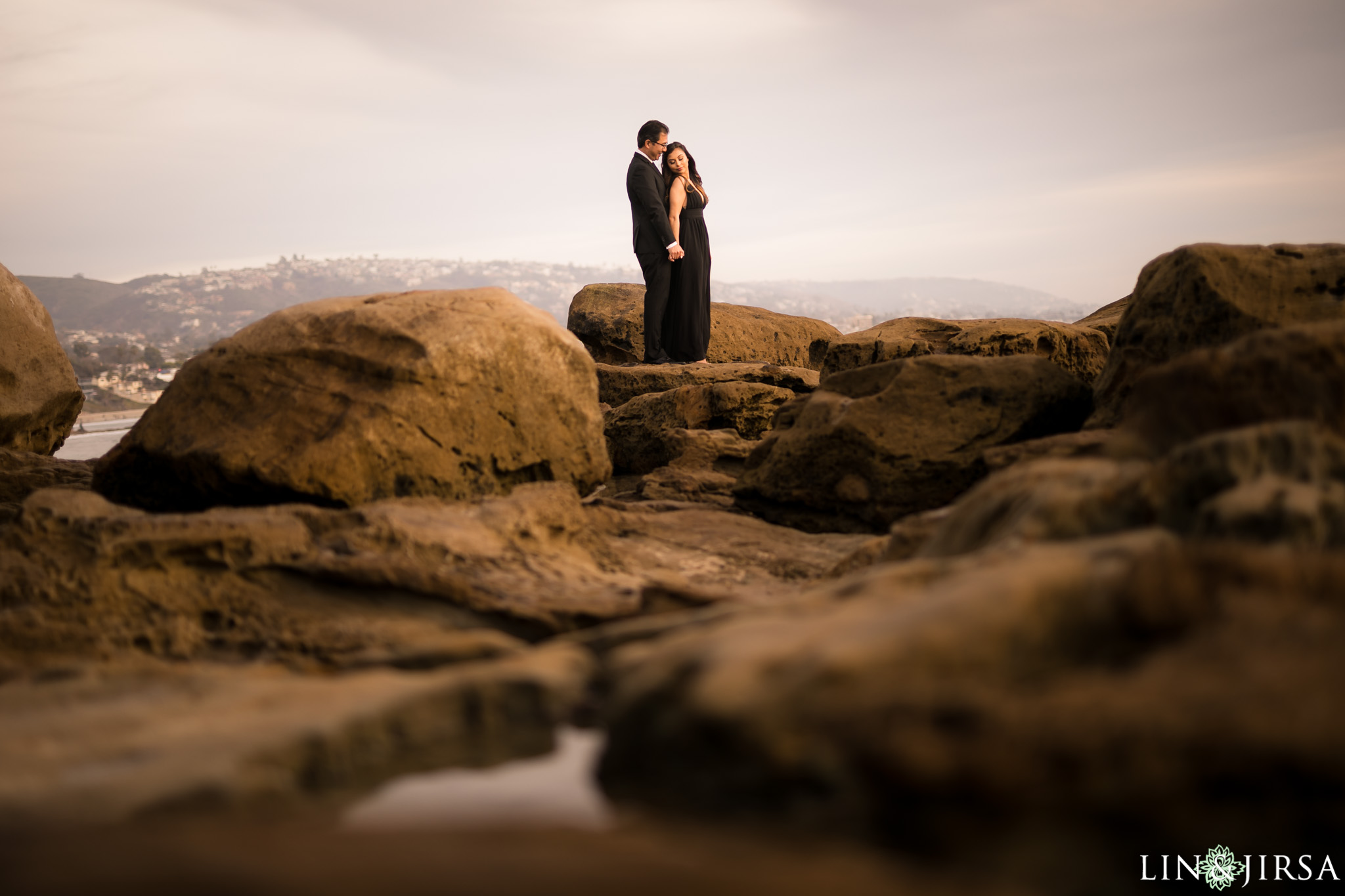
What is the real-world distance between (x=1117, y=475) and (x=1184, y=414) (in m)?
0.48

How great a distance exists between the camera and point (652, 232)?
980 cm

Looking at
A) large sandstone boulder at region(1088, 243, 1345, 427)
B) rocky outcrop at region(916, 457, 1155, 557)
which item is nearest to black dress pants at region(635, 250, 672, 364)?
large sandstone boulder at region(1088, 243, 1345, 427)

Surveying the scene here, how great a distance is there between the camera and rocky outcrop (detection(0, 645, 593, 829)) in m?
1.68

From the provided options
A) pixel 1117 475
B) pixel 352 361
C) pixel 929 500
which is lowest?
pixel 929 500

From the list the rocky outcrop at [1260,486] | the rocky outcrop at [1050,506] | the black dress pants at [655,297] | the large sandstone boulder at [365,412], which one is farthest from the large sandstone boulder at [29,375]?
the rocky outcrop at [1260,486]

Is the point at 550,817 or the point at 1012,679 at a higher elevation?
the point at 1012,679

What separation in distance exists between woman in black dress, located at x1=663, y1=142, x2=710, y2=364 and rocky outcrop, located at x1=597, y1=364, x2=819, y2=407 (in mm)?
851

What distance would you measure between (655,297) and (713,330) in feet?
5.30

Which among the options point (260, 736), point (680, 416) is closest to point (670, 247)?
point (680, 416)

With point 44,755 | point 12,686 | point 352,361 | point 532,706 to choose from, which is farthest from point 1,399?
point 532,706

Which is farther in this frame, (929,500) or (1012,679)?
(929,500)

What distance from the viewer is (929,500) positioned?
4.91 meters

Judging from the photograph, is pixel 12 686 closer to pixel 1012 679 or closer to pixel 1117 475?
pixel 1012 679

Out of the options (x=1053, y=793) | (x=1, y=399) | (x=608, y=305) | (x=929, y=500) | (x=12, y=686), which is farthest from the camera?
(x=608, y=305)
